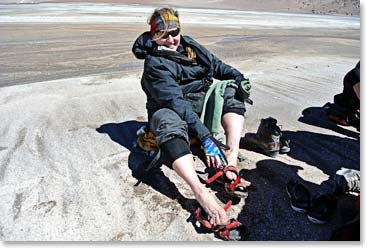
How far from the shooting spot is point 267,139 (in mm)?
3463

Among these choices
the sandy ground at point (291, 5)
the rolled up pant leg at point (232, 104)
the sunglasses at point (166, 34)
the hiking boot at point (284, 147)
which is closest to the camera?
the sunglasses at point (166, 34)

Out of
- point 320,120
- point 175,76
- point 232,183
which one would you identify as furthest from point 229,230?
point 320,120

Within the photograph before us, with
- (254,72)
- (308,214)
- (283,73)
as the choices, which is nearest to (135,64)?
(254,72)

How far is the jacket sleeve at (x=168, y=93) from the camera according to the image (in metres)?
2.90

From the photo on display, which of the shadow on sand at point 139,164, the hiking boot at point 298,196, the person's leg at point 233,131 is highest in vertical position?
the person's leg at point 233,131

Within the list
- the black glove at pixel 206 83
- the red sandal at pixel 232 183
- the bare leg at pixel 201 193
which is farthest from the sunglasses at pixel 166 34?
the red sandal at pixel 232 183

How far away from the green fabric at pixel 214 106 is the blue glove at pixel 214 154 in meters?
0.44

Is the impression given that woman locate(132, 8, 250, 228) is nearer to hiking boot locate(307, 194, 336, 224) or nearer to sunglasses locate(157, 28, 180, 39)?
sunglasses locate(157, 28, 180, 39)

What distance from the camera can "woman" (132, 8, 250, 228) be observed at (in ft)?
8.73

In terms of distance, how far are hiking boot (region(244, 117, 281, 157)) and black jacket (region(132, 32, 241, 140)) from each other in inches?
26.7

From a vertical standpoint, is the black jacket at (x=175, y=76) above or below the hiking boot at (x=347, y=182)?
above

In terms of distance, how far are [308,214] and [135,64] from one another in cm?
548

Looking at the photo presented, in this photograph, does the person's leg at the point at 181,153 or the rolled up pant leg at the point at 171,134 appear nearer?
the person's leg at the point at 181,153

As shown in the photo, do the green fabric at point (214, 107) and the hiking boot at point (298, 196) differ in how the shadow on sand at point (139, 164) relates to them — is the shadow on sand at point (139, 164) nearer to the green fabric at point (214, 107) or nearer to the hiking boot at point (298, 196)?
the green fabric at point (214, 107)
